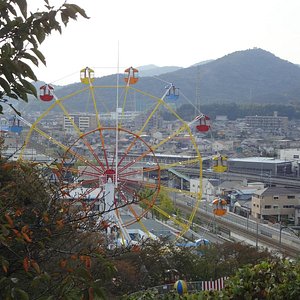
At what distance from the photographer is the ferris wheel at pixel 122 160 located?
3994 mm

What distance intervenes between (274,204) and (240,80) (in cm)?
5660

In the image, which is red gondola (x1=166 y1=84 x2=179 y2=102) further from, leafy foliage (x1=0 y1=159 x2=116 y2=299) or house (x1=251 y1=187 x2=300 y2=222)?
house (x1=251 y1=187 x2=300 y2=222)

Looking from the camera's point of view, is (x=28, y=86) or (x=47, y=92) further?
(x=47, y=92)

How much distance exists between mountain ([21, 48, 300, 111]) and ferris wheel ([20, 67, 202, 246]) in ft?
15.2

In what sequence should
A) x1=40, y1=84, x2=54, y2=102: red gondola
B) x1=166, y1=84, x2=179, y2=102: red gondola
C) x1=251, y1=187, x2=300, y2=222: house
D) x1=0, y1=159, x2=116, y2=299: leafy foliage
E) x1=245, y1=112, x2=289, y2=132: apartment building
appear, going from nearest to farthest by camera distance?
1. x1=0, y1=159, x2=116, y2=299: leafy foliage
2. x1=40, y1=84, x2=54, y2=102: red gondola
3. x1=166, y1=84, x2=179, y2=102: red gondola
4. x1=251, y1=187, x2=300, y2=222: house
5. x1=245, y1=112, x2=289, y2=132: apartment building

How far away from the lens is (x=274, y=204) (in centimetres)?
2003

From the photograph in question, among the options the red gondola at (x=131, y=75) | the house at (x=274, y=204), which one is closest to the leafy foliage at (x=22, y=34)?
the red gondola at (x=131, y=75)

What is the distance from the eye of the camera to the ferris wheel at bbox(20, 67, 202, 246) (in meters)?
3.99

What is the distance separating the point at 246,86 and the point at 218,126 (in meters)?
18.3

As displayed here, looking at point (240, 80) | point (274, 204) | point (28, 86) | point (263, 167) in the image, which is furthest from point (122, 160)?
point (240, 80)

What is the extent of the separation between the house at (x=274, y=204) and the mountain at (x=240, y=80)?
4168 cm

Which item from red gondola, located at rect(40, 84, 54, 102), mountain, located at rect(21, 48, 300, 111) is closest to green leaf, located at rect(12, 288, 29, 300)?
red gondola, located at rect(40, 84, 54, 102)

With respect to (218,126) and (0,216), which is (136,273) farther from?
(218,126)

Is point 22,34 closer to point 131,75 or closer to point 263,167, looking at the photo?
point 131,75
